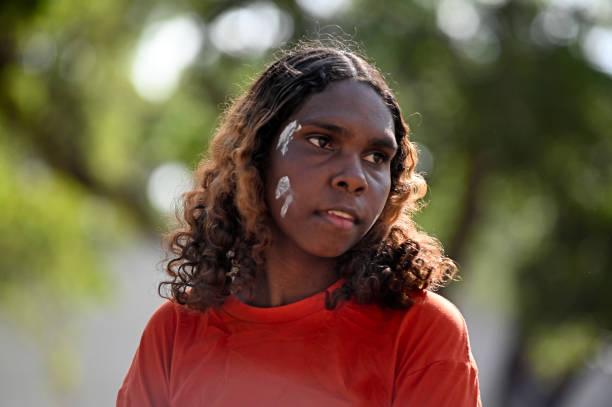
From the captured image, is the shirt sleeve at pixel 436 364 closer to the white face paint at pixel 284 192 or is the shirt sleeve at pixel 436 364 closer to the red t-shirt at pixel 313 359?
the red t-shirt at pixel 313 359

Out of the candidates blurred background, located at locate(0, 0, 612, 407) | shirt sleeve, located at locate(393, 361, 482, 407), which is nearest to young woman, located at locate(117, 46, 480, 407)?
shirt sleeve, located at locate(393, 361, 482, 407)

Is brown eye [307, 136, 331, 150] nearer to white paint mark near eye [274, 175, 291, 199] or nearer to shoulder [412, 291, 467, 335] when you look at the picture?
white paint mark near eye [274, 175, 291, 199]

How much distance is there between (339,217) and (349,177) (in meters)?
0.10

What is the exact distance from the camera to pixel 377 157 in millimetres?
1977

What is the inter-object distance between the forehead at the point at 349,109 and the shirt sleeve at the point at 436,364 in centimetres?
48

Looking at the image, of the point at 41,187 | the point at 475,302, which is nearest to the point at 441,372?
the point at 41,187

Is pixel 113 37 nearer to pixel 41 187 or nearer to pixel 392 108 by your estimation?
pixel 41 187

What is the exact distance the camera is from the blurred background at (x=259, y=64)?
788 cm

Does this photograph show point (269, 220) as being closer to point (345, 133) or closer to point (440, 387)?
point (345, 133)

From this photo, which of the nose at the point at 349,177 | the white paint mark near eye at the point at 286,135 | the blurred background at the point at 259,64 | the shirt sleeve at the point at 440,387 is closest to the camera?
the shirt sleeve at the point at 440,387

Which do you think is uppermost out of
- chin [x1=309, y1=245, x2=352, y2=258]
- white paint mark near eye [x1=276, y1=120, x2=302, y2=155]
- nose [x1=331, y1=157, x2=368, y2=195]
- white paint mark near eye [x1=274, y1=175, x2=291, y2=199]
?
white paint mark near eye [x1=276, y1=120, x2=302, y2=155]

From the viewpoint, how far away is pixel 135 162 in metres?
8.91

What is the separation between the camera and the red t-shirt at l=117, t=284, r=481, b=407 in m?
1.79

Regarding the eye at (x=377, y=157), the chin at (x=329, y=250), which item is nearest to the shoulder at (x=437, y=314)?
the chin at (x=329, y=250)
